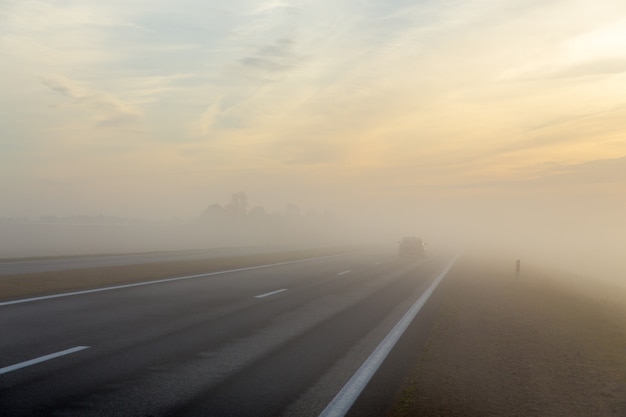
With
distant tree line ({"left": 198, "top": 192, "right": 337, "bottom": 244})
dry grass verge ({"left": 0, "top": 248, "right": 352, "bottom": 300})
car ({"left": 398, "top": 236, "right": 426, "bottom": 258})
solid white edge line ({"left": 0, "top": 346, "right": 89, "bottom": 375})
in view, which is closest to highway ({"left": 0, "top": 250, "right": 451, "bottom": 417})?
solid white edge line ({"left": 0, "top": 346, "right": 89, "bottom": 375})

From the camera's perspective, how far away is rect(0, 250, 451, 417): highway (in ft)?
20.9

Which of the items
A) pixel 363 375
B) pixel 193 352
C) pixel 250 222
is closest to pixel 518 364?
pixel 363 375

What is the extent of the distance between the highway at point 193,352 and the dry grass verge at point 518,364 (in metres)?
0.56

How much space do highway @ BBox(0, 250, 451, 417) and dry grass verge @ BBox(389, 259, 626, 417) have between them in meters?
0.56

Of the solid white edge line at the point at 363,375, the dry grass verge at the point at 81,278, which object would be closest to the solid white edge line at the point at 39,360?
the solid white edge line at the point at 363,375

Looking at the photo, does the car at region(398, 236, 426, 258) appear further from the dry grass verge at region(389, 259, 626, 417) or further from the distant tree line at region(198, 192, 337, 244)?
the distant tree line at region(198, 192, 337, 244)

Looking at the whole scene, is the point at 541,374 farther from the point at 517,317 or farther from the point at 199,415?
the point at 517,317

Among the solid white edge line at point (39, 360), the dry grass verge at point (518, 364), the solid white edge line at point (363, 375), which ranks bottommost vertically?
the dry grass verge at point (518, 364)

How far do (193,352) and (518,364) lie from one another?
538cm

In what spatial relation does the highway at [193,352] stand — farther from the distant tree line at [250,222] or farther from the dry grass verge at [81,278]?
the distant tree line at [250,222]

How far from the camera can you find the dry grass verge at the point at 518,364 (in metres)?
7.04

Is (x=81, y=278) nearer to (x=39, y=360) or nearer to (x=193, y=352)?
(x=193, y=352)

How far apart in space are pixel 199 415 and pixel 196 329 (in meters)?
5.35

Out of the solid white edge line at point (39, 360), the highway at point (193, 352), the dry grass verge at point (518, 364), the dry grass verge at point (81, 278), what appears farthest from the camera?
the dry grass verge at point (81, 278)
